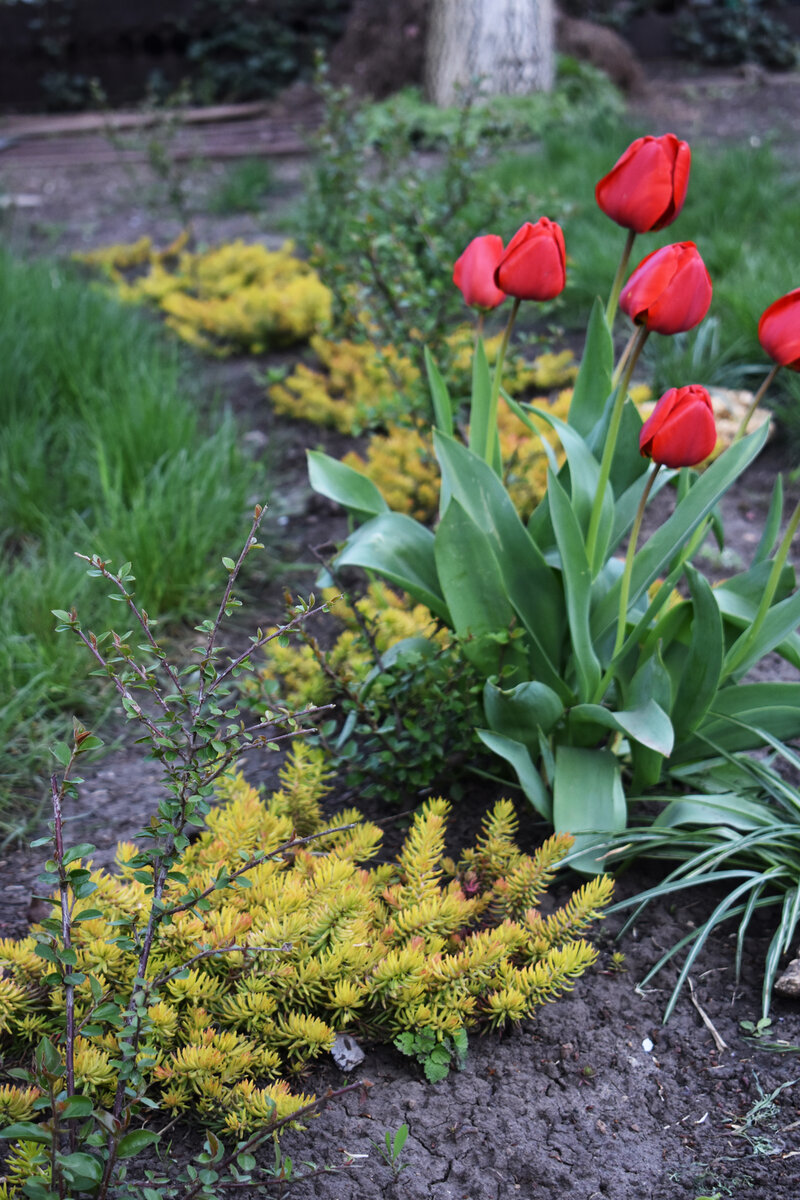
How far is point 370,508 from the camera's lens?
2.03 m

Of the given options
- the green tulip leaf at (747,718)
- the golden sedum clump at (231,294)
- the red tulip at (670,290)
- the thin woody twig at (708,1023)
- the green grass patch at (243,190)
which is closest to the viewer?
the red tulip at (670,290)

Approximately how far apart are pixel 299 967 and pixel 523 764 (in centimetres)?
58

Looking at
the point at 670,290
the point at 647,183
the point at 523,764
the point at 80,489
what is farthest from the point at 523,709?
the point at 80,489

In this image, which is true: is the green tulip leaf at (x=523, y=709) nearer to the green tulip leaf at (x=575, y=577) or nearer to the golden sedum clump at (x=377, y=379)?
the green tulip leaf at (x=575, y=577)

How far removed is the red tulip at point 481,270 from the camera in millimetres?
1733

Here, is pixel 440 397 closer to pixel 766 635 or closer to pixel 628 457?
→ pixel 628 457

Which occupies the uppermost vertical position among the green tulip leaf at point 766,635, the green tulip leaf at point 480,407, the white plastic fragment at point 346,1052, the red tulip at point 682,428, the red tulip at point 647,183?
the red tulip at point 647,183

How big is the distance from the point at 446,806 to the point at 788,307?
1009 millimetres

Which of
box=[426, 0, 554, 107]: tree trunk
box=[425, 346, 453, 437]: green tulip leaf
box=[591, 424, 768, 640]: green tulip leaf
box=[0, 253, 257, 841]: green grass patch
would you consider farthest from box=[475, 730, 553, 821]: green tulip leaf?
box=[426, 0, 554, 107]: tree trunk

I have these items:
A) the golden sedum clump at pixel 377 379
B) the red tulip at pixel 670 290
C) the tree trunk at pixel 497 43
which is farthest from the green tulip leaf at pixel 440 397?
the tree trunk at pixel 497 43

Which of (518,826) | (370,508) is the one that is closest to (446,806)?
(518,826)

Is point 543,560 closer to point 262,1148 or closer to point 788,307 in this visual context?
point 788,307

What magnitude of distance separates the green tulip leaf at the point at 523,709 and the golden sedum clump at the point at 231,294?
255 centimetres

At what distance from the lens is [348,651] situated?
2.24 m
